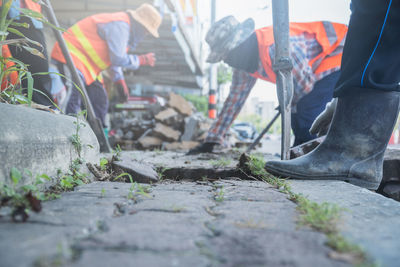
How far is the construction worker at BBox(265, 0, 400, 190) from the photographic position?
55.1 inches

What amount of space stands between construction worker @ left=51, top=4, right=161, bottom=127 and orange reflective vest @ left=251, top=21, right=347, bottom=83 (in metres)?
1.98

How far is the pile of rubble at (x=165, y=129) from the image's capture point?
5.68 metres

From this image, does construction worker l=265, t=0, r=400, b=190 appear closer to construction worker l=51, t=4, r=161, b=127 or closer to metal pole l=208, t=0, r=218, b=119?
construction worker l=51, t=4, r=161, b=127

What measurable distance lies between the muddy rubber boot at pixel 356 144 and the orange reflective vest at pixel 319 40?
1.50 metres

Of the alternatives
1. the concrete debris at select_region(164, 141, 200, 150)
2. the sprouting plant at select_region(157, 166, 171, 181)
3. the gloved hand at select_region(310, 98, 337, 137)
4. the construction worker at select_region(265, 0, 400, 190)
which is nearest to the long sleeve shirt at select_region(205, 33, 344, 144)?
the gloved hand at select_region(310, 98, 337, 137)

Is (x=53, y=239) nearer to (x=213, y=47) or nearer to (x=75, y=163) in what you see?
(x=75, y=163)

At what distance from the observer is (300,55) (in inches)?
113

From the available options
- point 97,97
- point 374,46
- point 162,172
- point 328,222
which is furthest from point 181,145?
point 328,222

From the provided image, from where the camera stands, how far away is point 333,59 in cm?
312

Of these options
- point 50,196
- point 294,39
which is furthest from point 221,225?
point 294,39

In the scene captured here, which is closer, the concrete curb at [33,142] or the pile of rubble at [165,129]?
the concrete curb at [33,142]

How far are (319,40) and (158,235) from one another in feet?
9.54

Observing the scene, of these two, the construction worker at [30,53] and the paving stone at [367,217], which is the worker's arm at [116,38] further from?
the paving stone at [367,217]

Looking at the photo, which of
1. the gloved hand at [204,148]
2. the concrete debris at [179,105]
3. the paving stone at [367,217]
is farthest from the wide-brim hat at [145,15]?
the paving stone at [367,217]
